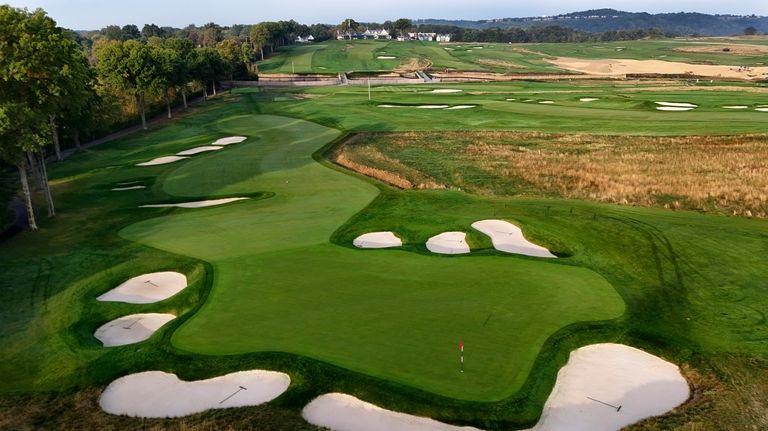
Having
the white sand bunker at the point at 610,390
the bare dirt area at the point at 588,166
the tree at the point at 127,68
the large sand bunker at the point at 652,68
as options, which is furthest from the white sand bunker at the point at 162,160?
the large sand bunker at the point at 652,68

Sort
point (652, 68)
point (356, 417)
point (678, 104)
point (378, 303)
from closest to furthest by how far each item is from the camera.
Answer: point (356, 417) < point (378, 303) < point (678, 104) < point (652, 68)

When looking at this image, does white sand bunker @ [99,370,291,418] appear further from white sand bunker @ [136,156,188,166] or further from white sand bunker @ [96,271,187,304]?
white sand bunker @ [136,156,188,166]

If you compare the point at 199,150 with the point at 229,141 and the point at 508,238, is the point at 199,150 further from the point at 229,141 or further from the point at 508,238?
the point at 508,238

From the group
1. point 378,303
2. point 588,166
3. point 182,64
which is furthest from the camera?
point 182,64

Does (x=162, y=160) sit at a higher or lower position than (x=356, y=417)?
higher

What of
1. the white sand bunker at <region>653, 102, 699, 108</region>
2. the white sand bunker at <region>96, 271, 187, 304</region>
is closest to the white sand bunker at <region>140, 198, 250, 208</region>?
the white sand bunker at <region>96, 271, 187, 304</region>

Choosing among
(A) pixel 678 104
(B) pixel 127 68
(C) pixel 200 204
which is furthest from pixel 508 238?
(B) pixel 127 68

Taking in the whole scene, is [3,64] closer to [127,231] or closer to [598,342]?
[127,231]
